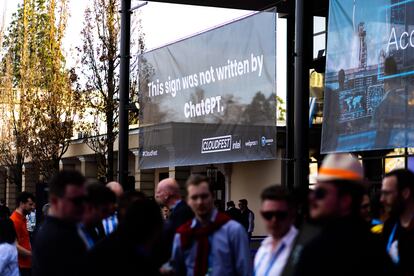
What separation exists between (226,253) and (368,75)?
808 centimetres

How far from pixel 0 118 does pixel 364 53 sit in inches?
1281

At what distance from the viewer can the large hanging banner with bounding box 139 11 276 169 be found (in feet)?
53.8

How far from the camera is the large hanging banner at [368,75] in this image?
14812 mm

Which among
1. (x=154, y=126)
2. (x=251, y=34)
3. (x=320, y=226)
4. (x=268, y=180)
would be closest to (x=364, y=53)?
(x=251, y=34)

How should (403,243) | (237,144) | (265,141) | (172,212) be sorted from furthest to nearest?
(237,144) → (265,141) → (172,212) → (403,243)

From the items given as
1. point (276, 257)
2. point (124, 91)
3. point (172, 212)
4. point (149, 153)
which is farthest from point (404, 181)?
point (149, 153)

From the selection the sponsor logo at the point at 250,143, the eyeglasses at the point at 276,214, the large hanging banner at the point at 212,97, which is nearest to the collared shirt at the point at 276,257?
the eyeglasses at the point at 276,214

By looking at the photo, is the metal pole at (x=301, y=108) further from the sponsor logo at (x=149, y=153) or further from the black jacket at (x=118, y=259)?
the sponsor logo at (x=149, y=153)

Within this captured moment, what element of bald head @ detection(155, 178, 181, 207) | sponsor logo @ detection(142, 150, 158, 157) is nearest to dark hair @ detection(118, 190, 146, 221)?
bald head @ detection(155, 178, 181, 207)

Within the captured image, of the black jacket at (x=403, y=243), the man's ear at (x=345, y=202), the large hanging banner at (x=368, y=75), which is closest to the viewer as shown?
the man's ear at (x=345, y=202)

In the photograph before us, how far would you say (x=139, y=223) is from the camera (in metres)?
5.78

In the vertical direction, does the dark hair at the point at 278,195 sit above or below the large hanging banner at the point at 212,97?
below

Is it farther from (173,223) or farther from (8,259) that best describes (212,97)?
(173,223)

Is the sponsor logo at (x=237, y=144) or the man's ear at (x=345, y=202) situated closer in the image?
the man's ear at (x=345, y=202)
